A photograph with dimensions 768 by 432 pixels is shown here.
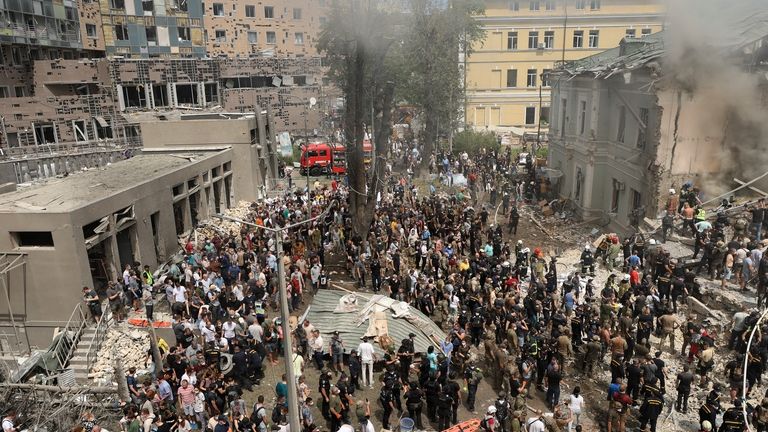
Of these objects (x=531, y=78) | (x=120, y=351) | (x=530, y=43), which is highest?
(x=530, y=43)

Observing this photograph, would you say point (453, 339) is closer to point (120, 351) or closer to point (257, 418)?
point (257, 418)

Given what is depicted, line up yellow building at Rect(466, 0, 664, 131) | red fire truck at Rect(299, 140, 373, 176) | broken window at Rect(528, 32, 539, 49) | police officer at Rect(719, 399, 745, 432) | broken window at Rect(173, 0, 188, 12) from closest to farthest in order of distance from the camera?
1. police officer at Rect(719, 399, 745, 432)
2. red fire truck at Rect(299, 140, 373, 176)
3. yellow building at Rect(466, 0, 664, 131)
4. broken window at Rect(528, 32, 539, 49)
5. broken window at Rect(173, 0, 188, 12)

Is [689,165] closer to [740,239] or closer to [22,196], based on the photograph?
[740,239]

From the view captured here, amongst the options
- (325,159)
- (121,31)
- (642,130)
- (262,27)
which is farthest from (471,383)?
(262,27)

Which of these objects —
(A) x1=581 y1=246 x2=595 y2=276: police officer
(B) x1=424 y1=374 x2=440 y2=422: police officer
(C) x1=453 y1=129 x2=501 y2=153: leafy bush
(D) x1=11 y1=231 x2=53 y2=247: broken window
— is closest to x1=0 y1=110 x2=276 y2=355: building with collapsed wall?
(D) x1=11 y1=231 x2=53 y2=247: broken window

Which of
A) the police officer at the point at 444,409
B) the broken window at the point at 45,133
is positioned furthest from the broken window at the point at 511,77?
the police officer at the point at 444,409

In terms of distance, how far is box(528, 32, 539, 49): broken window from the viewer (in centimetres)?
5022

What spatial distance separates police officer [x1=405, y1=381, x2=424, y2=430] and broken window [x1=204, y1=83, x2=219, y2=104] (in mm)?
42022

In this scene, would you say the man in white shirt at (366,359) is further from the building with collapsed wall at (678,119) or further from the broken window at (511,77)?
the broken window at (511,77)

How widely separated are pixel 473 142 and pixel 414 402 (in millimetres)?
33629

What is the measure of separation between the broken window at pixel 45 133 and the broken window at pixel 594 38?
43.1 meters

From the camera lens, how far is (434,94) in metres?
40.6

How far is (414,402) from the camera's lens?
483 inches

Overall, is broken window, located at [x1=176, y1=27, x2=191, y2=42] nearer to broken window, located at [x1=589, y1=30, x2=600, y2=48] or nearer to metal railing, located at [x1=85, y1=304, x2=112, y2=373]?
broken window, located at [x1=589, y1=30, x2=600, y2=48]
